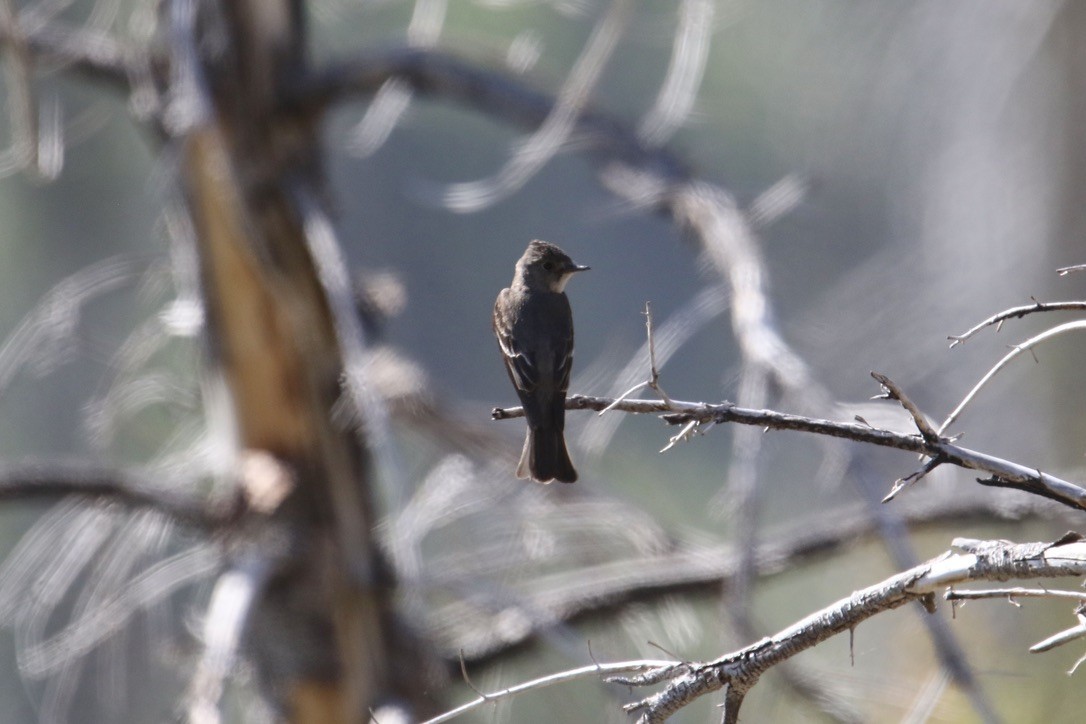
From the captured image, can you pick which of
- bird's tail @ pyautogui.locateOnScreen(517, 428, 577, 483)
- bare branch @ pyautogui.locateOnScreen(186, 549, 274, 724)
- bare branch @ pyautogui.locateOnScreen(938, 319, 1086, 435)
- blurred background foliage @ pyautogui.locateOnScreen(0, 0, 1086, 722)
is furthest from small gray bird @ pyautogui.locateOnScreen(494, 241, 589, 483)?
bare branch @ pyautogui.locateOnScreen(938, 319, 1086, 435)

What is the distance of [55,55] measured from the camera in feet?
18.7

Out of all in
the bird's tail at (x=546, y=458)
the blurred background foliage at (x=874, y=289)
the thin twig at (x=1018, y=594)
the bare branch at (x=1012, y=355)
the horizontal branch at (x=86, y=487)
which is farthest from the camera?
the blurred background foliage at (x=874, y=289)

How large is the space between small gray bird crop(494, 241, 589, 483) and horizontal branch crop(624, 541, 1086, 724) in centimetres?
163

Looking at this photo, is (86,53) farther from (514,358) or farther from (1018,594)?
(1018,594)

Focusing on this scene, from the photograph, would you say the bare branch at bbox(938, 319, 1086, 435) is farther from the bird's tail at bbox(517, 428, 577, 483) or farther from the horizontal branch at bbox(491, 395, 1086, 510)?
the bird's tail at bbox(517, 428, 577, 483)

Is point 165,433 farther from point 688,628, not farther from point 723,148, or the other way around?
point 723,148

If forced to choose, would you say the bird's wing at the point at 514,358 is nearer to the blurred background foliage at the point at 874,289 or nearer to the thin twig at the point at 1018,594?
the blurred background foliage at the point at 874,289

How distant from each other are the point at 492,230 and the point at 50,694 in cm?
1906

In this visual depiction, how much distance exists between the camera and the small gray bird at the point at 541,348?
13.8 feet

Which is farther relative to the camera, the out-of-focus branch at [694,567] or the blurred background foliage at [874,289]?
the blurred background foliage at [874,289]

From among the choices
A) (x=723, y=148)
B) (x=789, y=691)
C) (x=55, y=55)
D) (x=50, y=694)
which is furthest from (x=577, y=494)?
→ (x=723, y=148)

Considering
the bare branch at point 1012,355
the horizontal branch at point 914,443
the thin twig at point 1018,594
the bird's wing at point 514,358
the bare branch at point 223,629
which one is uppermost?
the bird's wing at point 514,358

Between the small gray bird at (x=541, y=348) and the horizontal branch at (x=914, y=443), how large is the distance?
1.61m

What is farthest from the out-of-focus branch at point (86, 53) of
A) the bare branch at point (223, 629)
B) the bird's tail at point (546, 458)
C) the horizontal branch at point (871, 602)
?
the horizontal branch at point (871, 602)
